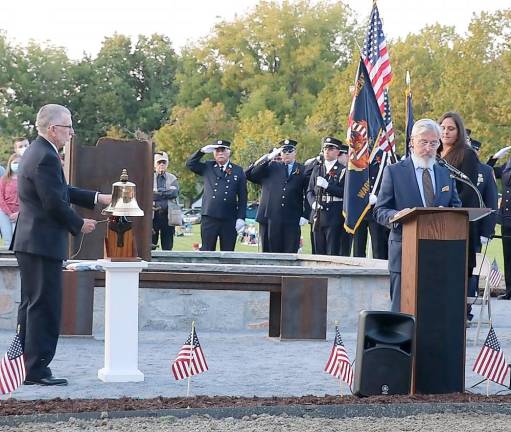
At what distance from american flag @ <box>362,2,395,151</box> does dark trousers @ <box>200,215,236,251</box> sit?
2.52m

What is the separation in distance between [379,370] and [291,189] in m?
8.89

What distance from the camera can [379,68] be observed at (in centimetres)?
1578

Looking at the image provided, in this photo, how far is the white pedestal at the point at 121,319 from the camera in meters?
8.91

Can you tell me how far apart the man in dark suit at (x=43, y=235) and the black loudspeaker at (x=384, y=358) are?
7.13ft

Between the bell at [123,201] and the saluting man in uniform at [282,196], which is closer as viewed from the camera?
the bell at [123,201]

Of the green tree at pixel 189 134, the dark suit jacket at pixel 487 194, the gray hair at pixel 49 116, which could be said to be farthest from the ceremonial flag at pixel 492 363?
the green tree at pixel 189 134

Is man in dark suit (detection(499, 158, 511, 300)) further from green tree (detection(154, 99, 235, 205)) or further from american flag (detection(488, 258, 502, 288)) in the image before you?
green tree (detection(154, 99, 235, 205))

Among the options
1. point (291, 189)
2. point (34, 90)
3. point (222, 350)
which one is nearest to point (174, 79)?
point (34, 90)

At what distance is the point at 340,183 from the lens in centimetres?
1667

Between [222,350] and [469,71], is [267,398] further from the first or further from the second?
[469,71]

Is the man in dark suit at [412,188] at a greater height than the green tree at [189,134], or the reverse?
the green tree at [189,134]

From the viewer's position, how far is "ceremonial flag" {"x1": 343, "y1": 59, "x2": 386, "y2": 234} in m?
14.7

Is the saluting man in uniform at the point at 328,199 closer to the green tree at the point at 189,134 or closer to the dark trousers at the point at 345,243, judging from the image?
the dark trousers at the point at 345,243

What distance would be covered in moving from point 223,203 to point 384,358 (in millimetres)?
8729
